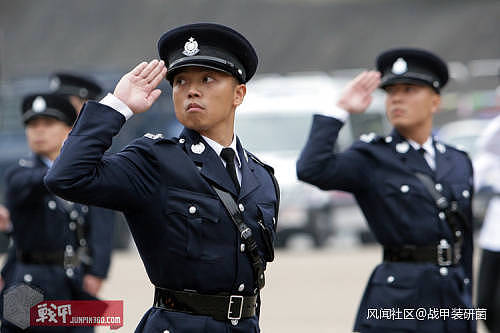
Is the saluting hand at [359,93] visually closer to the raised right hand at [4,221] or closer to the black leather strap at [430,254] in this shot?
the black leather strap at [430,254]

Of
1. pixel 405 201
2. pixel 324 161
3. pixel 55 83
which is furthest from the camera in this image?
pixel 55 83

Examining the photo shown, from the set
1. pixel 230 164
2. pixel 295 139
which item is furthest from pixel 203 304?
pixel 295 139

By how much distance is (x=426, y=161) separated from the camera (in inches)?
245

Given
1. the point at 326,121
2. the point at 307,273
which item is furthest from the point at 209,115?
the point at 307,273

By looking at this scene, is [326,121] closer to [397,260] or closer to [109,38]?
[397,260]

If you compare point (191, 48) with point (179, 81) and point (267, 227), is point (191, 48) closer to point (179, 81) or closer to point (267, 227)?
point (179, 81)

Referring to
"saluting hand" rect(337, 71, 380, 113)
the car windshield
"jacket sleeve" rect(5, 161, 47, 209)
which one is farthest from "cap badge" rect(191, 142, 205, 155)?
the car windshield

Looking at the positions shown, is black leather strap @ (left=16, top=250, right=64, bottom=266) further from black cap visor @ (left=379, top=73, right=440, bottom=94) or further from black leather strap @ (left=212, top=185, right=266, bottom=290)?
black leather strap @ (left=212, top=185, right=266, bottom=290)

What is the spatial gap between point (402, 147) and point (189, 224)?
229 centimetres

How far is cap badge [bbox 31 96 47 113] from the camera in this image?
6.71 metres

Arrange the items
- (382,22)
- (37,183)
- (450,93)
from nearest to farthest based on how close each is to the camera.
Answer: (37,183) → (450,93) → (382,22)

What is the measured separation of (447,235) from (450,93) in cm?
2367

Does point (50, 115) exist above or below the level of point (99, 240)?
above

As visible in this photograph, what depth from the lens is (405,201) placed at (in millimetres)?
6012
